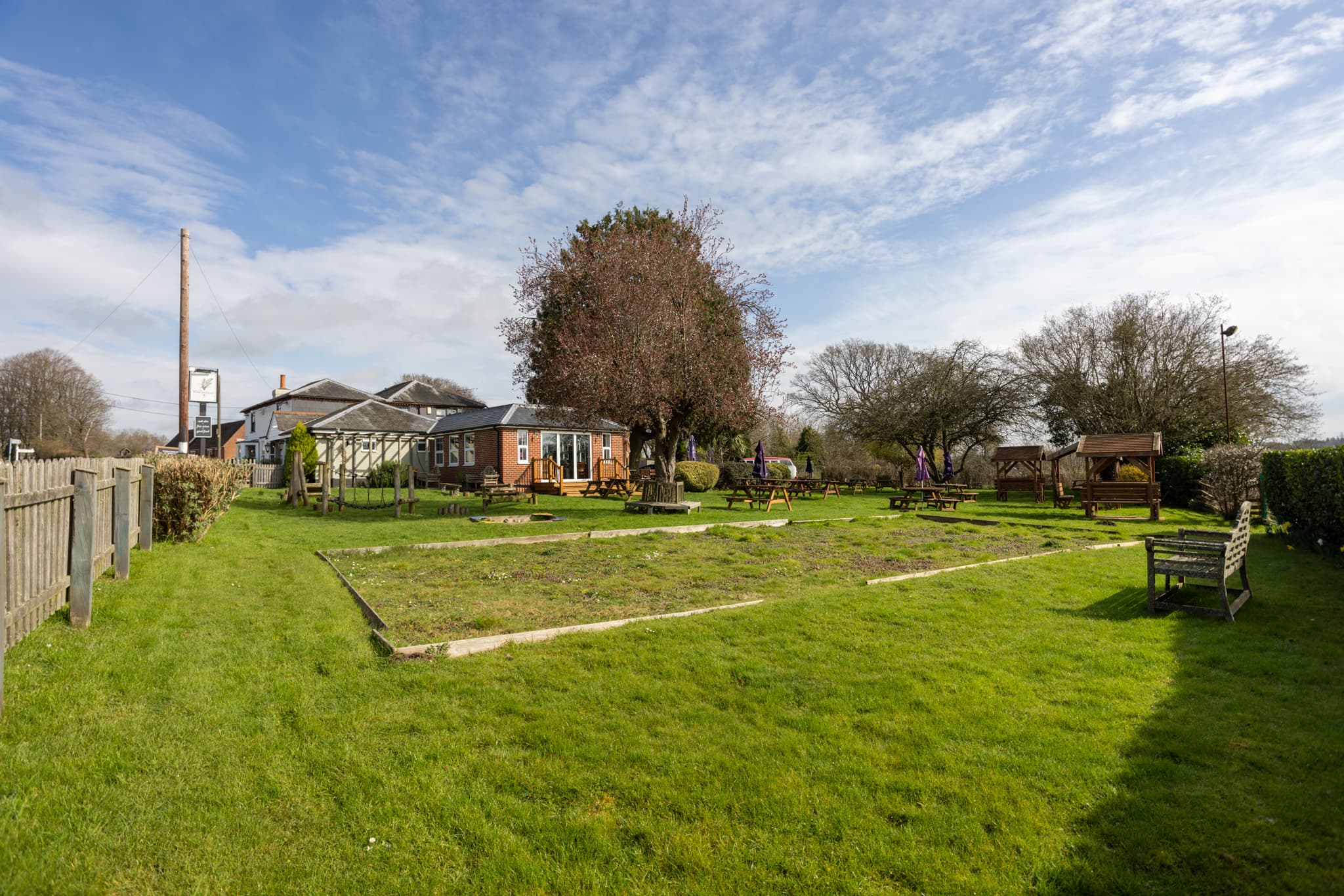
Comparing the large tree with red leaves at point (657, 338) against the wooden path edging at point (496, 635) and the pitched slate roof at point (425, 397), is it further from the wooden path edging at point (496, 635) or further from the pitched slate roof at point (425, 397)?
the pitched slate roof at point (425, 397)

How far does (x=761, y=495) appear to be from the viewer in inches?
918

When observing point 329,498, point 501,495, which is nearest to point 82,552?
point 501,495

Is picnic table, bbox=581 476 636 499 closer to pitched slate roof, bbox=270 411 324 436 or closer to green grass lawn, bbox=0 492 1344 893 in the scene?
green grass lawn, bbox=0 492 1344 893

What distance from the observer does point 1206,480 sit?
2094cm

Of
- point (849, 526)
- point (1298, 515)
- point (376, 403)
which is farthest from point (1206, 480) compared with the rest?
point (376, 403)

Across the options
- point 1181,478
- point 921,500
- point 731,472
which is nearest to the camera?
point 921,500

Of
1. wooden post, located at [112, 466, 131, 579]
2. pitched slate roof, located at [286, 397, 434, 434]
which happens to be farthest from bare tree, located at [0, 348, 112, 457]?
wooden post, located at [112, 466, 131, 579]

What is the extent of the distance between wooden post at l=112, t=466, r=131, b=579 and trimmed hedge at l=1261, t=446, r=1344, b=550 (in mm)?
16322

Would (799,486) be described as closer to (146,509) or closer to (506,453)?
(506,453)

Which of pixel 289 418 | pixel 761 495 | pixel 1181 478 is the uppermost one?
pixel 289 418

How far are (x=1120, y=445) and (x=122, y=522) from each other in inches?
958

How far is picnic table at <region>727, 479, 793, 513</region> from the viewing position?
71.6 ft

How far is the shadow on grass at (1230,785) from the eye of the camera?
2904 mm

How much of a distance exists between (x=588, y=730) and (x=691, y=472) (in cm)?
2728
